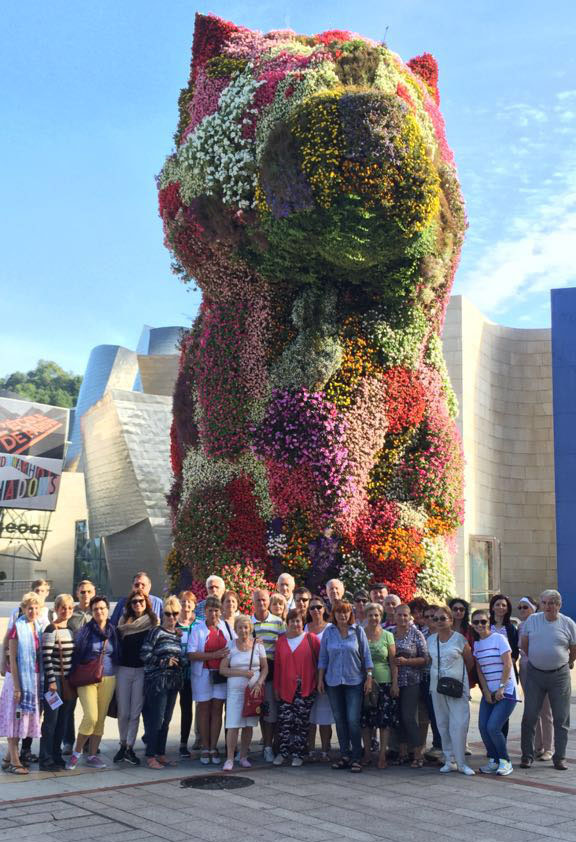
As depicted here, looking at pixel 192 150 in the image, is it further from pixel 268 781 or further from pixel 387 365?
pixel 268 781

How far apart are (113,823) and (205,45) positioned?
1180 cm

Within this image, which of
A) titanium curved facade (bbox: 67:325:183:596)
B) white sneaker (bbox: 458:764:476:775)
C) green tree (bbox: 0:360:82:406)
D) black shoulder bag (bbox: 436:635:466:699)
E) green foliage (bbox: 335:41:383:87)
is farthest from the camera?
green tree (bbox: 0:360:82:406)

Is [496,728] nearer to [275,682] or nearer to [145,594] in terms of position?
[275,682]

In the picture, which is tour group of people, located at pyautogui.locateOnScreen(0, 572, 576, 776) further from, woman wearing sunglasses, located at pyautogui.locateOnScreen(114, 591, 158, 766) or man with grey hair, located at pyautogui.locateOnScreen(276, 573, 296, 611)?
man with grey hair, located at pyautogui.locateOnScreen(276, 573, 296, 611)

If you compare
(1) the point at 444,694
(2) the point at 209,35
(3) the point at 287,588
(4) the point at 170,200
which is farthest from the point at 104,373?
(1) the point at 444,694

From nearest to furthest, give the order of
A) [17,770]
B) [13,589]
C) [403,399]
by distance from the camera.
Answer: [17,770] → [403,399] → [13,589]

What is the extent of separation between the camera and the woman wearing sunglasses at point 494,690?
8.30 metres

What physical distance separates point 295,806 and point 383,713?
186cm

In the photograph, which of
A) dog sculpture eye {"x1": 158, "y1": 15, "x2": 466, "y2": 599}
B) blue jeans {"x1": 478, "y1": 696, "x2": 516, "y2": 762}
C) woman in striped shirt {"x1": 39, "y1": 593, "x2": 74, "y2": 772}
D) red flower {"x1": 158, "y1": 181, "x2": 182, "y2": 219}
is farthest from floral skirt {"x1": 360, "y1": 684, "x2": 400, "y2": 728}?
red flower {"x1": 158, "y1": 181, "x2": 182, "y2": 219}

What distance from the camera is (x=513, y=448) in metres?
30.0

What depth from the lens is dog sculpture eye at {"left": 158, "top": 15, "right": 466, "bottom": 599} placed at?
1242 cm

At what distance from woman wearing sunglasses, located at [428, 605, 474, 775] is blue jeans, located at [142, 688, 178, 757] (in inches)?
101

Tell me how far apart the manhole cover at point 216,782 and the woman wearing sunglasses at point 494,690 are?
7.42ft

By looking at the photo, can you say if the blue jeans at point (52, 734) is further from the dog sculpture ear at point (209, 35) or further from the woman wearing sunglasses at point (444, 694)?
the dog sculpture ear at point (209, 35)
